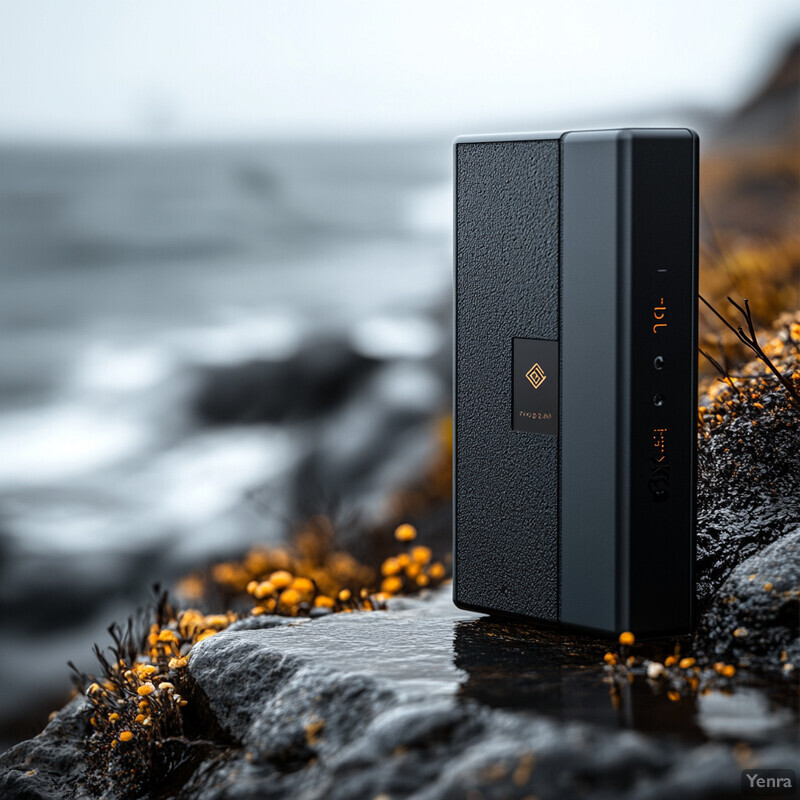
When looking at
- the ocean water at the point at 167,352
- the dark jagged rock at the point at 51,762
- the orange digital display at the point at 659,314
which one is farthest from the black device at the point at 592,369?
the ocean water at the point at 167,352

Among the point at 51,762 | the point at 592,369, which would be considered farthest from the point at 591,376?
the point at 51,762

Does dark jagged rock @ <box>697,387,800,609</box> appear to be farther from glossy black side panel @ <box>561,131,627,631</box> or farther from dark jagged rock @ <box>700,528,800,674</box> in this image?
glossy black side panel @ <box>561,131,627,631</box>

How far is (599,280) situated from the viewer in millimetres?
1533

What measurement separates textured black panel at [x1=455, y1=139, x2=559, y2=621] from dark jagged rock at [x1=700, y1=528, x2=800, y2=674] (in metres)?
0.27

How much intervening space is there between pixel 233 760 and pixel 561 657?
521mm

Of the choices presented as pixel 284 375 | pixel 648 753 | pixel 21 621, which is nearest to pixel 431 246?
pixel 284 375

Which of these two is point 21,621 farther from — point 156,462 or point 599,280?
point 599,280

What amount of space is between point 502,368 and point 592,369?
22cm

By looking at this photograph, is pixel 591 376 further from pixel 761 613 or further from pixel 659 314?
pixel 761 613

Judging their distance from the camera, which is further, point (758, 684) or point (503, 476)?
point (503, 476)

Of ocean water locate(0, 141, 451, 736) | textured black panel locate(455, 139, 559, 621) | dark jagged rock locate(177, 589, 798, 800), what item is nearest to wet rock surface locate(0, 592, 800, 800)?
dark jagged rock locate(177, 589, 798, 800)

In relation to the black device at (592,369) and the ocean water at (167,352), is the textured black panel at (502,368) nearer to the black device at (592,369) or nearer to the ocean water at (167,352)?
the black device at (592,369)

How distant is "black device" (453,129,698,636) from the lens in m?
1.52

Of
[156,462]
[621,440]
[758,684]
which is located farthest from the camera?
[156,462]
